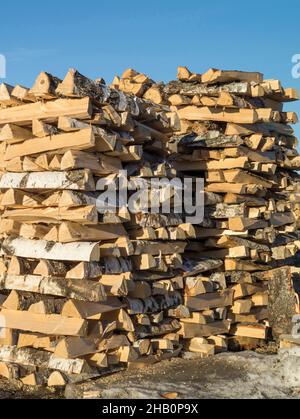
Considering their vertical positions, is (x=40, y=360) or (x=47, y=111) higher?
(x=47, y=111)

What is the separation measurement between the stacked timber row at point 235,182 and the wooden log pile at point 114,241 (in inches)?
0.9

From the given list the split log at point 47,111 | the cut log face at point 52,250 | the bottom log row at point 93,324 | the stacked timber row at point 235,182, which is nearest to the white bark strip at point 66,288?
the bottom log row at point 93,324

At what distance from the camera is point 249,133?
30.1 feet

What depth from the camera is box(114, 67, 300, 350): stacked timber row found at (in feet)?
28.7

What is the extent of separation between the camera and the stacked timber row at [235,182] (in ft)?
28.7

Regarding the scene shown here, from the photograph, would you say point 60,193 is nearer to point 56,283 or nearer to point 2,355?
point 56,283

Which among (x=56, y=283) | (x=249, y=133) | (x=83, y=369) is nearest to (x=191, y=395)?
(x=83, y=369)

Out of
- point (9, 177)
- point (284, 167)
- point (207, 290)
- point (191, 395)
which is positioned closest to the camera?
point (191, 395)

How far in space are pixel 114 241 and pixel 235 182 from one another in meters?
2.85

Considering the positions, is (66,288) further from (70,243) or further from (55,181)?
(55,181)

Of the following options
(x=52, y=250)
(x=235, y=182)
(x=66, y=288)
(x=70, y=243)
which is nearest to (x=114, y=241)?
(x=70, y=243)

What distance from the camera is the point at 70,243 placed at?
20.6 feet

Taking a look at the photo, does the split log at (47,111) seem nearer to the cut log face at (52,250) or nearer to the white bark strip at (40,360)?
the cut log face at (52,250)

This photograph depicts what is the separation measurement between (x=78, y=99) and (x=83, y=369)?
9.20 ft
